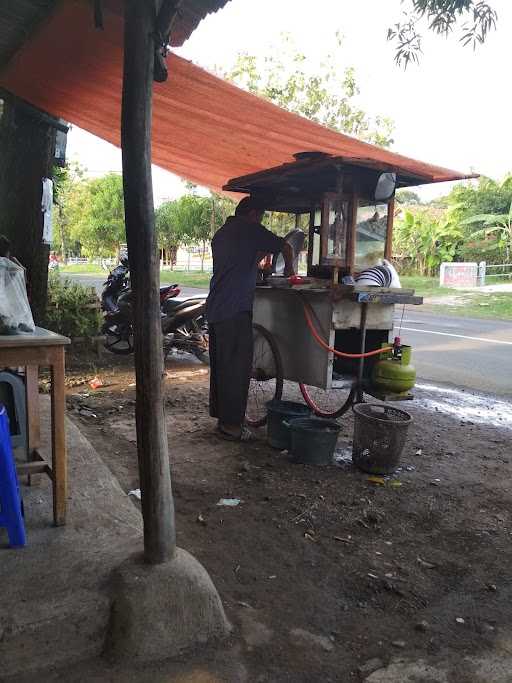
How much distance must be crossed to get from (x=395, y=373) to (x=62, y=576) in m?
2.66

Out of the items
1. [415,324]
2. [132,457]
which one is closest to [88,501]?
[132,457]

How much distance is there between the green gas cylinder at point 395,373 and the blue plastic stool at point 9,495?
2.64 metres

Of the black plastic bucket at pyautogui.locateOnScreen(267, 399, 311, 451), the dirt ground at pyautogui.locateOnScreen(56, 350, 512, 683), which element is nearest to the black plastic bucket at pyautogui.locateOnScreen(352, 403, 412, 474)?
the dirt ground at pyautogui.locateOnScreen(56, 350, 512, 683)

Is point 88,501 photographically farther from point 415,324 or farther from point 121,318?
point 415,324

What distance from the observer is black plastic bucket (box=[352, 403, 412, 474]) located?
3965 mm

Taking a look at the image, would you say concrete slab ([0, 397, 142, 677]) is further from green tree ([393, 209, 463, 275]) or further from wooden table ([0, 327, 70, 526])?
green tree ([393, 209, 463, 275])

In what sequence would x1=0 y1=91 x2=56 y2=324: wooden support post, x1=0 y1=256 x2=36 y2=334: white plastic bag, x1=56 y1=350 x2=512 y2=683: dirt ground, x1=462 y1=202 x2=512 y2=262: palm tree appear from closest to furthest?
x1=56 y1=350 x2=512 y2=683: dirt ground
x1=0 y1=256 x2=36 y2=334: white plastic bag
x1=0 y1=91 x2=56 y2=324: wooden support post
x1=462 y1=202 x2=512 y2=262: palm tree

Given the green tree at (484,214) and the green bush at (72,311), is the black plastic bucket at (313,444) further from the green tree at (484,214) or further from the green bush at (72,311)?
the green tree at (484,214)

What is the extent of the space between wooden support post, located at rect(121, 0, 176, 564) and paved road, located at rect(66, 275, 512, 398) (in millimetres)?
5745

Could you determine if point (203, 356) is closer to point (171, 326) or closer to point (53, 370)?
point (171, 326)

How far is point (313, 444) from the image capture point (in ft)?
13.7

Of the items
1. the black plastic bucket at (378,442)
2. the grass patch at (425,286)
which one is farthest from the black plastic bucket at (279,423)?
the grass patch at (425,286)

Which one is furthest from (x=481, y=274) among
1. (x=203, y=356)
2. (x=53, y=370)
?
(x=53, y=370)

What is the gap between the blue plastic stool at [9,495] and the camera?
2.45 meters
